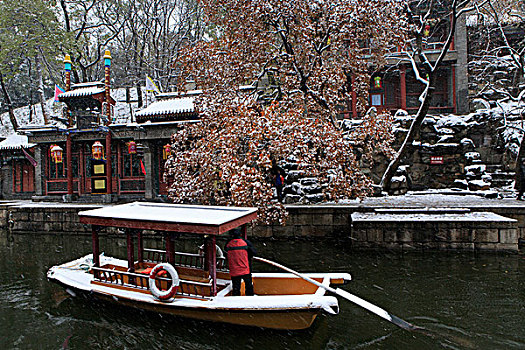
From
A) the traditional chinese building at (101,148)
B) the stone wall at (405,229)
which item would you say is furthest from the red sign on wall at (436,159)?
the traditional chinese building at (101,148)

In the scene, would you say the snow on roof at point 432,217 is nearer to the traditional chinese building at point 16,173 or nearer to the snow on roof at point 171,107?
the snow on roof at point 171,107

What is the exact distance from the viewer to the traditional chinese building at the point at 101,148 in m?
16.7

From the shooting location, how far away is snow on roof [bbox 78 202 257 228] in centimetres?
595

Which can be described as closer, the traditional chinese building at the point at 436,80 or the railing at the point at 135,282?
the railing at the point at 135,282

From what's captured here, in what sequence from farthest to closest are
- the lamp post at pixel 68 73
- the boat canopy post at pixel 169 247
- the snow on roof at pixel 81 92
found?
1. the lamp post at pixel 68 73
2. the snow on roof at pixel 81 92
3. the boat canopy post at pixel 169 247

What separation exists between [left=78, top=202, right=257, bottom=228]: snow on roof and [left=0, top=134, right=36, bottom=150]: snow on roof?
678 inches

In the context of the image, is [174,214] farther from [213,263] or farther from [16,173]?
[16,173]

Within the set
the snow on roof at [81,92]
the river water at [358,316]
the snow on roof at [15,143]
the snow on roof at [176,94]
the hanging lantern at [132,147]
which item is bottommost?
the river water at [358,316]

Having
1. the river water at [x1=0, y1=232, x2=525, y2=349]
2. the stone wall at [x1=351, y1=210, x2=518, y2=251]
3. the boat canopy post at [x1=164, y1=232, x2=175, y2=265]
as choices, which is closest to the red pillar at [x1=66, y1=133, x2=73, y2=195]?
the river water at [x1=0, y1=232, x2=525, y2=349]

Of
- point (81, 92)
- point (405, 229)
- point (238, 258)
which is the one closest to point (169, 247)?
point (238, 258)

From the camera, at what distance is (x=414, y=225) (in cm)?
1044

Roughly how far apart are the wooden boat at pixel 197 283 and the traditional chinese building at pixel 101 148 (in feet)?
31.2

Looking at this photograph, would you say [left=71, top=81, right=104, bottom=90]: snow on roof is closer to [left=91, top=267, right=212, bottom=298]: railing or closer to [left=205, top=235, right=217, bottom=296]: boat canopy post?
[left=91, top=267, right=212, bottom=298]: railing

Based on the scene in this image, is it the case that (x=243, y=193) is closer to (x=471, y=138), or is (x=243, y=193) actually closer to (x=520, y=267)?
(x=520, y=267)
